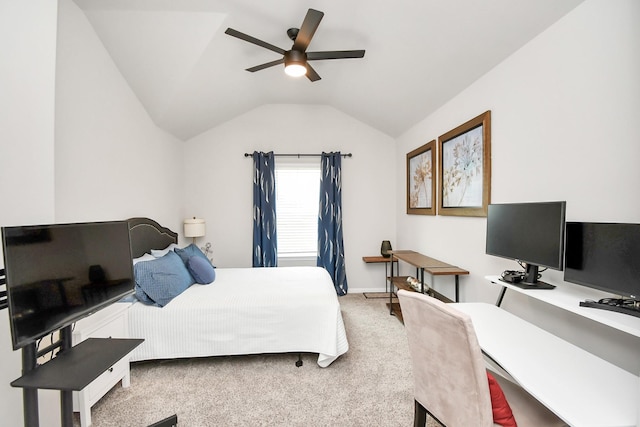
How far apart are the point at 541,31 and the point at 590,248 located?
1.44 m

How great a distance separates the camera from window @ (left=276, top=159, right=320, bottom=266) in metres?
4.48

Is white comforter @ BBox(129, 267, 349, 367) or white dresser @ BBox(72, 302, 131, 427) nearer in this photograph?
white dresser @ BBox(72, 302, 131, 427)

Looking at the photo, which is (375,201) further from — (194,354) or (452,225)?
(194,354)

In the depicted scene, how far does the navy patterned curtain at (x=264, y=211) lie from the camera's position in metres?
4.28

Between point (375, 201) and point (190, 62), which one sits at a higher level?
point (190, 62)

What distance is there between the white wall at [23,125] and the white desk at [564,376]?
87.3 inches

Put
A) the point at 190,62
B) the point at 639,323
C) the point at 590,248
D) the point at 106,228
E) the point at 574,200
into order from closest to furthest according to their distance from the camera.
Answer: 1. the point at 639,323
2. the point at 590,248
3. the point at 106,228
4. the point at 574,200
5. the point at 190,62

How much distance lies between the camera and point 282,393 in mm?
2047

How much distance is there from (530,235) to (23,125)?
9.04ft

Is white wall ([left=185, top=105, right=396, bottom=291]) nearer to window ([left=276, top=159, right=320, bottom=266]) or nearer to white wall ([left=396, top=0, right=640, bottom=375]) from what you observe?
window ([left=276, top=159, right=320, bottom=266])

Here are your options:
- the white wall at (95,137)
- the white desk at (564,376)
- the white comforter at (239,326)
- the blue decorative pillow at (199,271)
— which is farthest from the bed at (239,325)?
the white desk at (564,376)

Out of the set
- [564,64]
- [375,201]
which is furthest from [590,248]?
[375,201]

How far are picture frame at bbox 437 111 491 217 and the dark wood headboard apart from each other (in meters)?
3.18

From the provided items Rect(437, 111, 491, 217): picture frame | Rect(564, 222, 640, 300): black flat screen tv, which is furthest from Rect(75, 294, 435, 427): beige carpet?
Rect(437, 111, 491, 217): picture frame
